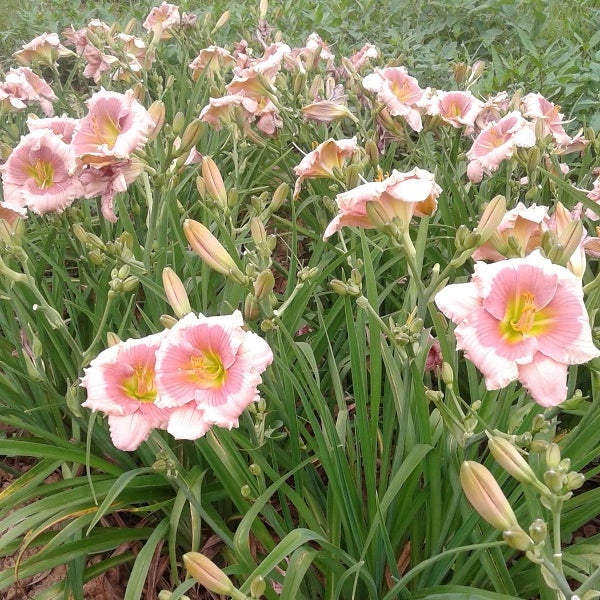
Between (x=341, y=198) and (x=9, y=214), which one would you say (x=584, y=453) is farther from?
(x=9, y=214)

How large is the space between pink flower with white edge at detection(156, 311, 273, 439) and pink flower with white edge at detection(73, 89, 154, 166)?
66 cm

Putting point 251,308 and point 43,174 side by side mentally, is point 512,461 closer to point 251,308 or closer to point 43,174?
point 251,308

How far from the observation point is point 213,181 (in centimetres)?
156

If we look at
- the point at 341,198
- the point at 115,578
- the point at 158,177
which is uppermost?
the point at 341,198

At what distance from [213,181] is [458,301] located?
764 mm

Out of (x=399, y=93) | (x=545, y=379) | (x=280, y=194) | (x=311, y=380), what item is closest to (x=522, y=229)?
(x=545, y=379)

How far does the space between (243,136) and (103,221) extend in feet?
1.90

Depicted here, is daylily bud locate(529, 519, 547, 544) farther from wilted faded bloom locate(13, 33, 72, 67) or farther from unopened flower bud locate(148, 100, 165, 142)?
wilted faded bloom locate(13, 33, 72, 67)

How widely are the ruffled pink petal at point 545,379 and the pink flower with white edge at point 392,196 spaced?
40 cm

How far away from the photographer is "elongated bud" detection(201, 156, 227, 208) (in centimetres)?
154

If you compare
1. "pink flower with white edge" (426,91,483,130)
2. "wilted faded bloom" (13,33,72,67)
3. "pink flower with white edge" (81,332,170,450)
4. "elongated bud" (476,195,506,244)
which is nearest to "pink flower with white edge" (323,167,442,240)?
"elongated bud" (476,195,506,244)

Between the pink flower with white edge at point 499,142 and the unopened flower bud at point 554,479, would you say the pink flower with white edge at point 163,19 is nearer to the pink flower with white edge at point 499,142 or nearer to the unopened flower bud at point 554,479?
the pink flower with white edge at point 499,142

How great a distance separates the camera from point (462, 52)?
3752 millimetres

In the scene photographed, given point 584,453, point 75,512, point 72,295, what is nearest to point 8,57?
point 72,295
